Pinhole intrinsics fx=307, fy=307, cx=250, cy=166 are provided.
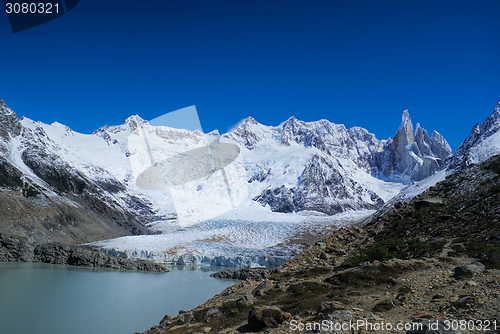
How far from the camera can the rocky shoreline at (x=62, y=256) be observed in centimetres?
8131

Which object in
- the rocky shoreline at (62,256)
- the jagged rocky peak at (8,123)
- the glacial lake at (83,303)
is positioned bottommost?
the glacial lake at (83,303)

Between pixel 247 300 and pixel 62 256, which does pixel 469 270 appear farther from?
pixel 62 256

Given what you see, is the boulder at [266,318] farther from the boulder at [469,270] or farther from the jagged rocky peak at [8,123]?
the jagged rocky peak at [8,123]

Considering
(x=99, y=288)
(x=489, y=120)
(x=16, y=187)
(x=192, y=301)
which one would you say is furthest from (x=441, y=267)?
(x=489, y=120)

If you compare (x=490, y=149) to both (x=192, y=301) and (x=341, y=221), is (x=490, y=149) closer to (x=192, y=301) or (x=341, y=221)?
(x=192, y=301)

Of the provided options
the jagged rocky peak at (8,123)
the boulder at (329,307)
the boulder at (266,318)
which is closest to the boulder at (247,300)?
the boulder at (266,318)

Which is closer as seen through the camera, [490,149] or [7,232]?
[490,149]

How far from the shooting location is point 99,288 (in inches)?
1981

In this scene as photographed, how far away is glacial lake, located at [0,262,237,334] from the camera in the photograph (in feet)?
90.1

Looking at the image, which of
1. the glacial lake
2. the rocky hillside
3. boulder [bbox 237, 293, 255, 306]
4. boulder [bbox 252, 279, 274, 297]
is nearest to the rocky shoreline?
the glacial lake

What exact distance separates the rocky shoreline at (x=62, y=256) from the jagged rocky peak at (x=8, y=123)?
108 metres

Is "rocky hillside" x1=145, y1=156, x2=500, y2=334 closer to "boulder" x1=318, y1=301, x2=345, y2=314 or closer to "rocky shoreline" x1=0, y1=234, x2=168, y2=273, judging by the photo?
"boulder" x1=318, y1=301, x2=345, y2=314

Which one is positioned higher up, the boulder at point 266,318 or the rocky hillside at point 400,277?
the rocky hillside at point 400,277

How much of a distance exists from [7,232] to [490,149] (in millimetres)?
140415
